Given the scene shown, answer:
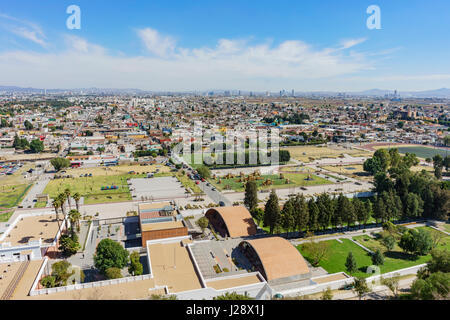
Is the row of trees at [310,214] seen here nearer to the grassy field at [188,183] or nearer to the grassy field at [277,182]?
Result: the grassy field at [277,182]

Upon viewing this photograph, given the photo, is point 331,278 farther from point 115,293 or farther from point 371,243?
point 115,293

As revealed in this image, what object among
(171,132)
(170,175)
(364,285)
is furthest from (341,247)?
(171,132)

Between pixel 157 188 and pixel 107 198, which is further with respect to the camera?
pixel 157 188

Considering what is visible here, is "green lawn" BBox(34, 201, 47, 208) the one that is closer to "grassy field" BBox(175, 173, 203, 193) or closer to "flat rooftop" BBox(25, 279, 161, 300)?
"grassy field" BBox(175, 173, 203, 193)

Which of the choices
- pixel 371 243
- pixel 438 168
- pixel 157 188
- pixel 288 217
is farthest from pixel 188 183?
pixel 438 168

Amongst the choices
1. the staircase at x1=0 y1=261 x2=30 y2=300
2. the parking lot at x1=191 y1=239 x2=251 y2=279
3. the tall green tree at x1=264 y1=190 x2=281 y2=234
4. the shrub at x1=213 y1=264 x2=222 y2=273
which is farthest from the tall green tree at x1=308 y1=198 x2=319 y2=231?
the staircase at x1=0 y1=261 x2=30 y2=300

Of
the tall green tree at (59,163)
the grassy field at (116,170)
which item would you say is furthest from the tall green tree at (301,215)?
the tall green tree at (59,163)
